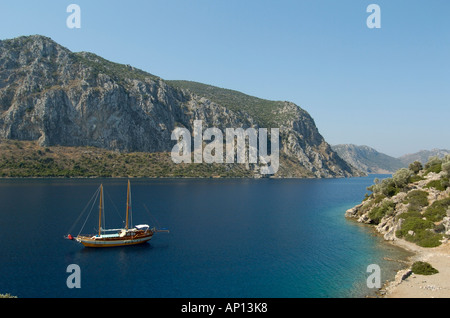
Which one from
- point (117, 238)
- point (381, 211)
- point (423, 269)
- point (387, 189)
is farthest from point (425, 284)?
point (387, 189)

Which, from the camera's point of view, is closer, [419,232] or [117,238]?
[419,232]

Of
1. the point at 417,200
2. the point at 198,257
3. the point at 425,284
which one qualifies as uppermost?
the point at 417,200

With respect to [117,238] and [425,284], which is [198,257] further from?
[425,284]

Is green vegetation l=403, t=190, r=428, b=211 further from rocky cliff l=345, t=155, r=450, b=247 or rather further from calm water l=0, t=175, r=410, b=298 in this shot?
calm water l=0, t=175, r=410, b=298

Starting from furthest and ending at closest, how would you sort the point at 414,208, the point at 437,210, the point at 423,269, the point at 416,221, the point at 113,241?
1. the point at 414,208
2. the point at 416,221
3. the point at 437,210
4. the point at 113,241
5. the point at 423,269

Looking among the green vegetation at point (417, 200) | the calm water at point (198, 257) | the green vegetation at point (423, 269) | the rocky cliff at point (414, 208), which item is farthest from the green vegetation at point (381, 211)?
the green vegetation at point (423, 269)

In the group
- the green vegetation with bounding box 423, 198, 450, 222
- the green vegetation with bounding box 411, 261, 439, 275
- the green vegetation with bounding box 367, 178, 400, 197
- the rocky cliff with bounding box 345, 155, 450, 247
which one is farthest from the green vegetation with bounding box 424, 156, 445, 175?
the green vegetation with bounding box 411, 261, 439, 275

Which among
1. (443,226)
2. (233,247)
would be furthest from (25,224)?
(443,226)
